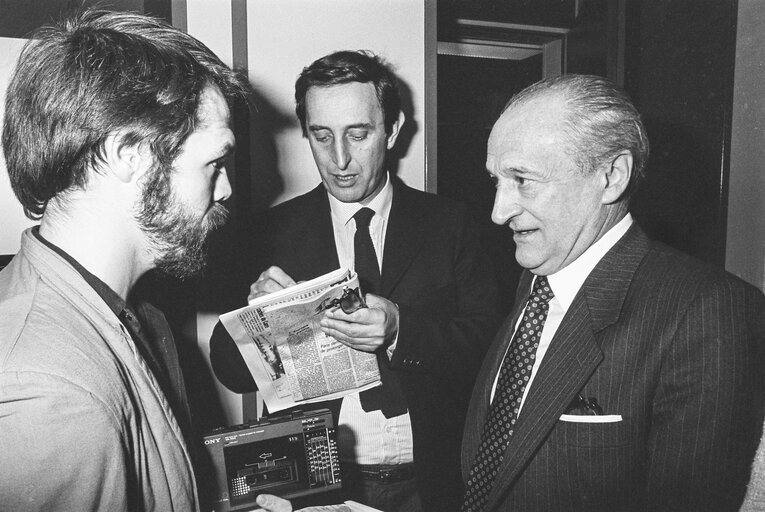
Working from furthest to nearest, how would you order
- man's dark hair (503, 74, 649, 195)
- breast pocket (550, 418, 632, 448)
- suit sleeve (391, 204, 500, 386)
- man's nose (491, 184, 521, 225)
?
suit sleeve (391, 204, 500, 386) → man's nose (491, 184, 521, 225) → man's dark hair (503, 74, 649, 195) → breast pocket (550, 418, 632, 448)

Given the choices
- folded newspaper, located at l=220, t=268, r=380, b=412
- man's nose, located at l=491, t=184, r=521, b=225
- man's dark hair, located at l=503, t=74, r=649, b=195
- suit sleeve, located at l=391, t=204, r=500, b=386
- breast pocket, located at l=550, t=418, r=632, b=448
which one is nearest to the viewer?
breast pocket, located at l=550, t=418, r=632, b=448

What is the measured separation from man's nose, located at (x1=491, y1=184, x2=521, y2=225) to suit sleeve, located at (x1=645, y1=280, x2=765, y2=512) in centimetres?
48

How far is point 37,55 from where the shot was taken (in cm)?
111

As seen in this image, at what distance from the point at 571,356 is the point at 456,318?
0.68 meters

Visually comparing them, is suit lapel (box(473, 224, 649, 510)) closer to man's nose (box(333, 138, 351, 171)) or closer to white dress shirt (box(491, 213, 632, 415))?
white dress shirt (box(491, 213, 632, 415))

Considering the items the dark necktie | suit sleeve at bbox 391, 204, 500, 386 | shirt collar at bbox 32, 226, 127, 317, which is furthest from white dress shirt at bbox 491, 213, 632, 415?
shirt collar at bbox 32, 226, 127, 317

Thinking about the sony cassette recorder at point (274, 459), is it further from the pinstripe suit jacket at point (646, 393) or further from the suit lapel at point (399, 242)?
the suit lapel at point (399, 242)

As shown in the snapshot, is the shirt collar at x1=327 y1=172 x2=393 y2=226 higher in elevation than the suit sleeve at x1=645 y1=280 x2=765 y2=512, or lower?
higher

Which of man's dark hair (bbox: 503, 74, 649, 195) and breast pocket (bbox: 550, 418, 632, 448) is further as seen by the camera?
man's dark hair (bbox: 503, 74, 649, 195)

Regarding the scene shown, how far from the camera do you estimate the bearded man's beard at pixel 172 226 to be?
1.17 meters

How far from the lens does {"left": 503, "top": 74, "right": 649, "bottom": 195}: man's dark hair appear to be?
1306 millimetres

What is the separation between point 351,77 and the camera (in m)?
1.94

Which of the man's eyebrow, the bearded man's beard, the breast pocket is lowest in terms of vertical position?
the breast pocket

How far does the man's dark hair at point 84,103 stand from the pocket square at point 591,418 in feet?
3.50
